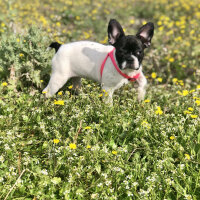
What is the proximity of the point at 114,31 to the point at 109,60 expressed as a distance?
416 mm

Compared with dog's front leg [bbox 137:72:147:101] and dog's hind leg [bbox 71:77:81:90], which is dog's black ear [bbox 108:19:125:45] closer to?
dog's front leg [bbox 137:72:147:101]

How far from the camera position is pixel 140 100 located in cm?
407

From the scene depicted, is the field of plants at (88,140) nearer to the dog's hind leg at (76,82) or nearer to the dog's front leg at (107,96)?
the dog's front leg at (107,96)

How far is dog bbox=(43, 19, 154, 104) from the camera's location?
144 inches

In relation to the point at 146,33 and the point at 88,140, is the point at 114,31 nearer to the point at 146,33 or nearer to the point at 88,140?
the point at 146,33

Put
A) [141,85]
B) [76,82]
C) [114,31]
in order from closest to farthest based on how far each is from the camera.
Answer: [114,31], [141,85], [76,82]

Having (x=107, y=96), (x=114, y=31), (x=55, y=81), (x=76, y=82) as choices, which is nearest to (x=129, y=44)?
(x=114, y=31)

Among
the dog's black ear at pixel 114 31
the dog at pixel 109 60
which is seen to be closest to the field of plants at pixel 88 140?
the dog at pixel 109 60

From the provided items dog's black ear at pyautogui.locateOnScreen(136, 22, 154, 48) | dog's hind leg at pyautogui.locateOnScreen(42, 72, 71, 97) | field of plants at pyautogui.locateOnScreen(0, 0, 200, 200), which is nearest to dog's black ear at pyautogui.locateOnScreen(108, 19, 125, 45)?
dog's black ear at pyautogui.locateOnScreen(136, 22, 154, 48)

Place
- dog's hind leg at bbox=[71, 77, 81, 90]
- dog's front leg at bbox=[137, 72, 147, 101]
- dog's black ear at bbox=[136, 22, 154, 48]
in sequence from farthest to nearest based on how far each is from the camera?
1. dog's hind leg at bbox=[71, 77, 81, 90]
2. dog's front leg at bbox=[137, 72, 147, 101]
3. dog's black ear at bbox=[136, 22, 154, 48]

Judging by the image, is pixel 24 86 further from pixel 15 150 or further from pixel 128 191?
pixel 128 191

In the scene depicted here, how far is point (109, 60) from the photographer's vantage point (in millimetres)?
3930

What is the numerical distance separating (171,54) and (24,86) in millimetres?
3653

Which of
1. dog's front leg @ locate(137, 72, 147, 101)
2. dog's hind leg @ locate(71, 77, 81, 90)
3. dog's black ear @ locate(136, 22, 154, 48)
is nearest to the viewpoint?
dog's black ear @ locate(136, 22, 154, 48)
